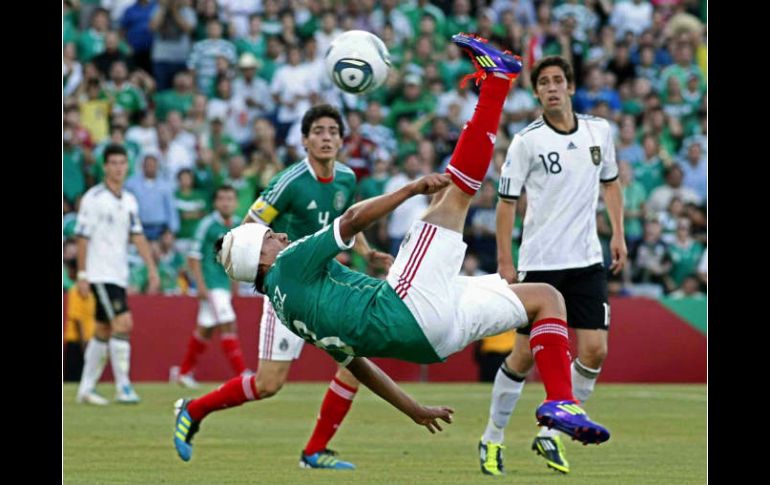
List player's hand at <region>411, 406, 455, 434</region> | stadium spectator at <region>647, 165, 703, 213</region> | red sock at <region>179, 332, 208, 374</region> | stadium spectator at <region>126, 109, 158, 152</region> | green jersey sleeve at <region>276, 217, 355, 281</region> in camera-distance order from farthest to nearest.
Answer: stadium spectator at <region>647, 165, 703, 213</region> < stadium spectator at <region>126, 109, 158, 152</region> < red sock at <region>179, 332, 208, 374</region> < player's hand at <region>411, 406, 455, 434</region> < green jersey sleeve at <region>276, 217, 355, 281</region>

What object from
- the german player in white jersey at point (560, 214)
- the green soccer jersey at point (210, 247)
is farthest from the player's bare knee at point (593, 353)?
the green soccer jersey at point (210, 247)

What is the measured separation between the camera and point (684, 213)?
2245 centimetres

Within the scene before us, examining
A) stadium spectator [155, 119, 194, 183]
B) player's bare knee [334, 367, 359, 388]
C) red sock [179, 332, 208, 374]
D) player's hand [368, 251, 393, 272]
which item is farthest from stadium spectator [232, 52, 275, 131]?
player's hand [368, 251, 393, 272]

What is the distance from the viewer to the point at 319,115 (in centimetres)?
1139

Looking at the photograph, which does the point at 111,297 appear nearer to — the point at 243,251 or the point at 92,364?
the point at 92,364

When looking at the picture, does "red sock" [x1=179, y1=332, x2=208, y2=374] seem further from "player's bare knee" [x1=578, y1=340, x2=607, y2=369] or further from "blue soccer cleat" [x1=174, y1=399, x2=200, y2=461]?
"player's bare knee" [x1=578, y1=340, x2=607, y2=369]

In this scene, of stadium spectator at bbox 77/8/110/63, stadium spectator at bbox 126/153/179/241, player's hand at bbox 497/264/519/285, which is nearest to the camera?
player's hand at bbox 497/264/519/285

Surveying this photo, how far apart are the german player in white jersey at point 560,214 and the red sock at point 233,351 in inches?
319

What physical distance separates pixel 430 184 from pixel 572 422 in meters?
1.58

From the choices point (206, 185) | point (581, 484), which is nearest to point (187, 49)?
point (206, 185)

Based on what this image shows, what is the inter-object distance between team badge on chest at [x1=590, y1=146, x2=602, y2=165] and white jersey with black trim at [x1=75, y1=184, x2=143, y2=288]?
751 cm

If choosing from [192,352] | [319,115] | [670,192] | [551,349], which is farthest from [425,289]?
[670,192]

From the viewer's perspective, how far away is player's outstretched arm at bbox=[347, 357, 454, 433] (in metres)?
9.05

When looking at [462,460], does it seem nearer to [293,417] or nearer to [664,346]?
[293,417]
